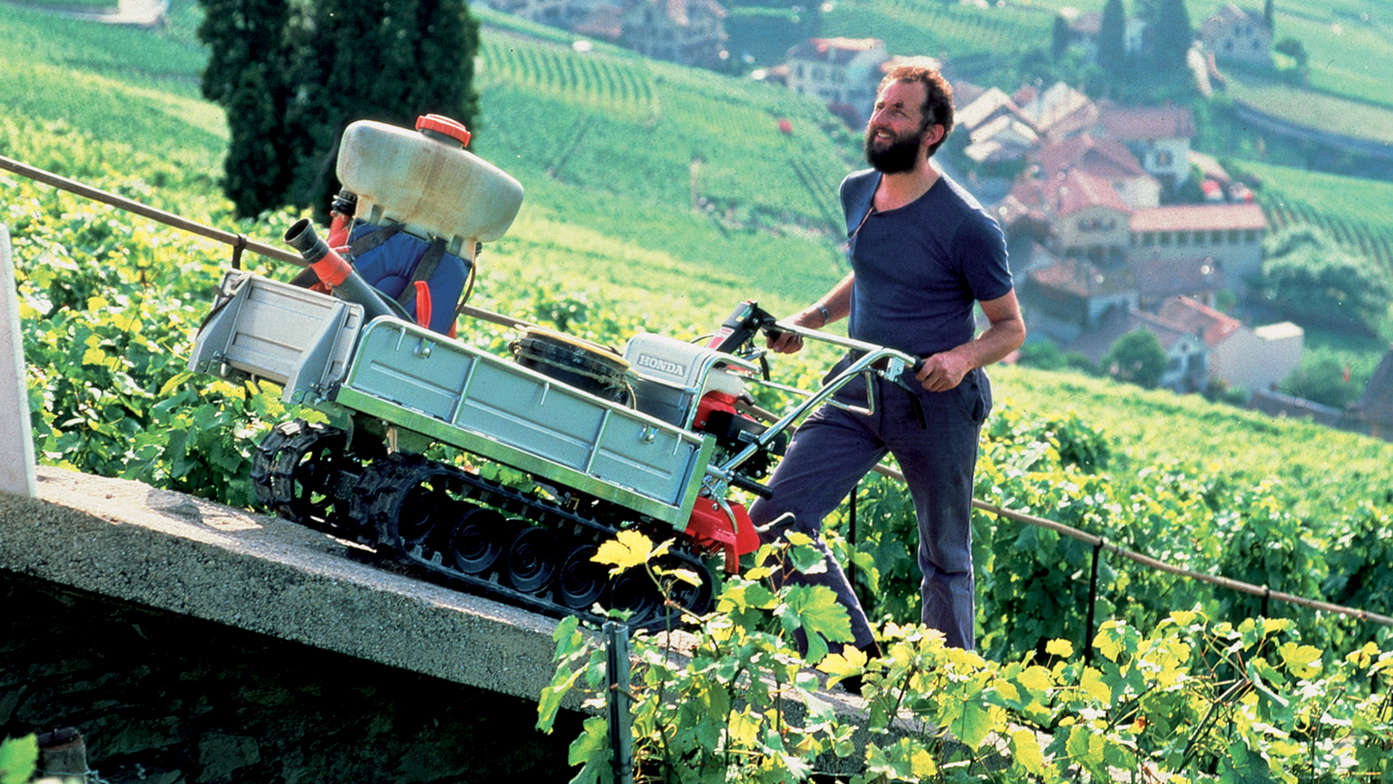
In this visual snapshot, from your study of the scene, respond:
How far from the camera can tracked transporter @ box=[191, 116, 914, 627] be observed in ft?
17.0

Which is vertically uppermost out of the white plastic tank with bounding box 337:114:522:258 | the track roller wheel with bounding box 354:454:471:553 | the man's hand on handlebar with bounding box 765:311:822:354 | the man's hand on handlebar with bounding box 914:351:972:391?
the white plastic tank with bounding box 337:114:522:258

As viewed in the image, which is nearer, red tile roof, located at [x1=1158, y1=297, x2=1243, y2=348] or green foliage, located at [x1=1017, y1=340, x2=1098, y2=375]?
green foliage, located at [x1=1017, y1=340, x2=1098, y2=375]

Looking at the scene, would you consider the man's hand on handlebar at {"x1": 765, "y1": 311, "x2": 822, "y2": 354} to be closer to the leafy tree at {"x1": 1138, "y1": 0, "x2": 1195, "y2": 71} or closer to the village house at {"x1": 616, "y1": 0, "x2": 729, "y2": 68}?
the village house at {"x1": 616, "y1": 0, "x2": 729, "y2": 68}

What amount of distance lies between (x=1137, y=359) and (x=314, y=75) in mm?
81220

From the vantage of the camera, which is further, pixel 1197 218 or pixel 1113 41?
pixel 1113 41

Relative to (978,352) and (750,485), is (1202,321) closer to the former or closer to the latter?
(978,352)

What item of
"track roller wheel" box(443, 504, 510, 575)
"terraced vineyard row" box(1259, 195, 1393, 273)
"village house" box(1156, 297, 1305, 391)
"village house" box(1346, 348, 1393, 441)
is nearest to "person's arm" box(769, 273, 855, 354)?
"track roller wheel" box(443, 504, 510, 575)

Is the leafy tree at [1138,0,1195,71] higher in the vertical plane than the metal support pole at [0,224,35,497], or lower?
lower

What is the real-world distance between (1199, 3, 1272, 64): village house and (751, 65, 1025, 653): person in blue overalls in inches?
6437

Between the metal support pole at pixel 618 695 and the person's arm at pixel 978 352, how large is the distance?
1826 millimetres

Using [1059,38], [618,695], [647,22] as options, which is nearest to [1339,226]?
[1059,38]

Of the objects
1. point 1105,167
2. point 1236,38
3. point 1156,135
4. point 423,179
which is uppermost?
point 423,179

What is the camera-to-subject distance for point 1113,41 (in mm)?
150625

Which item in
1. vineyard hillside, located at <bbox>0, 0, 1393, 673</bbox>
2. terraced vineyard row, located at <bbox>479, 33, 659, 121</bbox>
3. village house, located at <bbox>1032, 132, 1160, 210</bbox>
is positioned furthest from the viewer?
village house, located at <bbox>1032, 132, 1160, 210</bbox>
